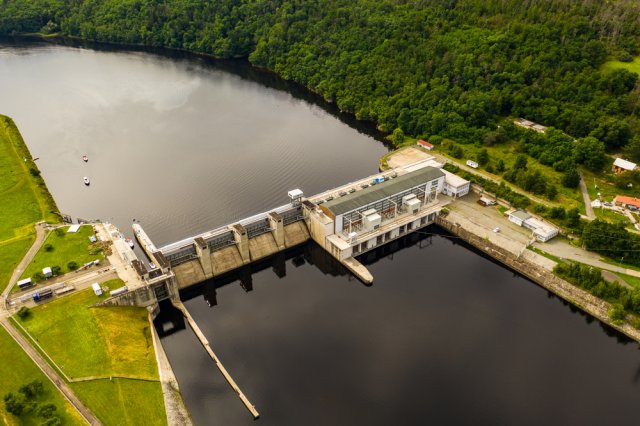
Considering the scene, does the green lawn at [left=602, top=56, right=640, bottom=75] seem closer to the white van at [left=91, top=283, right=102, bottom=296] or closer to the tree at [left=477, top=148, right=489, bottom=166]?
the tree at [left=477, top=148, right=489, bottom=166]

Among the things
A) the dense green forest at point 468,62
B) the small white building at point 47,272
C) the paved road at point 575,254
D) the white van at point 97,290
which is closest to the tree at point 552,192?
the dense green forest at point 468,62

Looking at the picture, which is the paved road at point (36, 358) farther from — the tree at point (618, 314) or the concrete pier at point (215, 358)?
the tree at point (618, 314)

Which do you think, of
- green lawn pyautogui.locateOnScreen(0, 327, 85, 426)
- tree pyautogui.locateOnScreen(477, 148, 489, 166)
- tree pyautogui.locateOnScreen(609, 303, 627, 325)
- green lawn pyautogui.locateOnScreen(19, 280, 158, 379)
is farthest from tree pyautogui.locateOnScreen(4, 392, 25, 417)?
tree pyautogui.locateOnScreen(477, 148, 489, 166)

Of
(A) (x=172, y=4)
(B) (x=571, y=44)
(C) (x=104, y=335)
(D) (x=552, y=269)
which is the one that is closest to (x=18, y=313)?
(C) (x=104, y=335)

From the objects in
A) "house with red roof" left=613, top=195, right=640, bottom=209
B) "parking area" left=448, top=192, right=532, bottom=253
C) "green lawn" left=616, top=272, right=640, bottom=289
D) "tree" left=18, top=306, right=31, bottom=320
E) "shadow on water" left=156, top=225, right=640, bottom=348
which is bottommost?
"shadow on water" left=156, top=225, right=640, bottom=348

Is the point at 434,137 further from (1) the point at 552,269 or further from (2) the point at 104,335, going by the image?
(2) the point at 104,335
